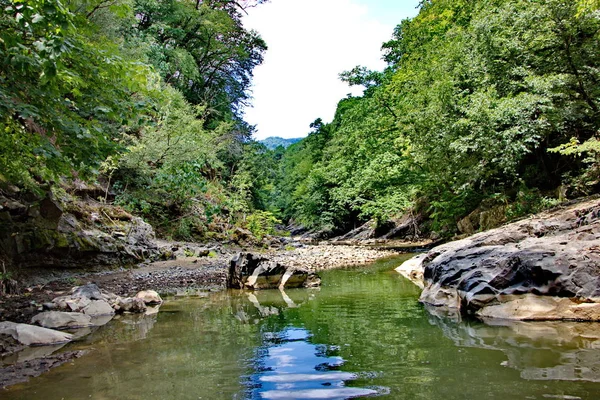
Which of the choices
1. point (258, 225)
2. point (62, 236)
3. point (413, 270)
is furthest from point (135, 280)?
point (258, 225)

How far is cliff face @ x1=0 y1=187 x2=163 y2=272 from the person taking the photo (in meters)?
8.63

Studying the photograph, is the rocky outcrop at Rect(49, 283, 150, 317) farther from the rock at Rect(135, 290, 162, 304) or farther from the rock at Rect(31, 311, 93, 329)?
the rock at Rect(31, 311, 93, 329)

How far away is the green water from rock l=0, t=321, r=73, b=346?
1.15 feet

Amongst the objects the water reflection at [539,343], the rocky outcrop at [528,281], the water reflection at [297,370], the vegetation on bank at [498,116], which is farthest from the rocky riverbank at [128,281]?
the vegetation on bank at [498,116]

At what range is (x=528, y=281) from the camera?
549 centimetres

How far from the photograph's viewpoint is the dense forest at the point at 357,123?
16.0ft

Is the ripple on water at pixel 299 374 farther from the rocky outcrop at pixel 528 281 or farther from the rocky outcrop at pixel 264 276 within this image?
the rocky outcrop at pixel 264 276

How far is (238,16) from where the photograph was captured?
33.3 meters

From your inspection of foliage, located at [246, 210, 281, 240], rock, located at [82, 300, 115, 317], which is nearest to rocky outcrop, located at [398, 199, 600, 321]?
rock, located at [82, 300, 115, 317]

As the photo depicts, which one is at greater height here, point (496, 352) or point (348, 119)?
point (348, 119)

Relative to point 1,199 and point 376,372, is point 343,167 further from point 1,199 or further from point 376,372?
point 376,372

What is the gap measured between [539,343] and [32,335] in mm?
5730

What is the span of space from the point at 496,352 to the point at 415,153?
1473 cm

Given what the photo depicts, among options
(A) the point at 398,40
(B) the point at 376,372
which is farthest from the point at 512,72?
(A) the point at 398,40
